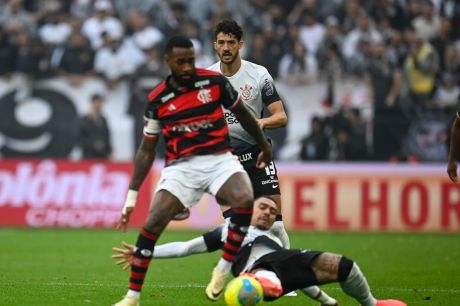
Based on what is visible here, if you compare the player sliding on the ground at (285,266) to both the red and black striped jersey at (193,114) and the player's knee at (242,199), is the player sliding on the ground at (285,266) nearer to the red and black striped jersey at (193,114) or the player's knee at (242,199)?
the player's knee at (242,199)

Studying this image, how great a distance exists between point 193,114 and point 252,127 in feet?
2.23

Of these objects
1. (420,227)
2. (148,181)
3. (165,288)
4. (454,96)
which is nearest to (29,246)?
(148,181)

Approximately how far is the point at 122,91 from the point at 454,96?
794cm

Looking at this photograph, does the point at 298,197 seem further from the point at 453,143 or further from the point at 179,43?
the point at 179,43

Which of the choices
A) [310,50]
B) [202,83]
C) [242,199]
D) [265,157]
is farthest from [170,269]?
[310,50]

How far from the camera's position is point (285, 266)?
30.1 feet

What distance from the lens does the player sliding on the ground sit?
899 cm

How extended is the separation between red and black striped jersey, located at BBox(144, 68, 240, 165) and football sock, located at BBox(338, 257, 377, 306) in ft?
5.35

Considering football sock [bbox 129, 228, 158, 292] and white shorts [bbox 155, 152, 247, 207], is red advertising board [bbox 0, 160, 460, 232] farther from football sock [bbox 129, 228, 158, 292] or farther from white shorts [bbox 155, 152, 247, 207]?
football sock [bbox 129, 228, 158, 292]

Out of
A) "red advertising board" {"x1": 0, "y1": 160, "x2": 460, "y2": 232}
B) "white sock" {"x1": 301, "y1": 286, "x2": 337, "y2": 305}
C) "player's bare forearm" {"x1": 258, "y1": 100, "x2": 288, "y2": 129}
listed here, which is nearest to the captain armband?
"player's bare forearm" {"x1": 258, "y1": 100, "x2": 288, "y2": 129}

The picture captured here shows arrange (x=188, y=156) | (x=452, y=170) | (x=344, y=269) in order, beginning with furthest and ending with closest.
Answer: (x=452, y=170) → (x=188, y=156) → (x=344, y=269)

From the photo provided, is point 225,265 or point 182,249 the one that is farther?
point 182,249

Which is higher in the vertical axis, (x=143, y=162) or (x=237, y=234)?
(x=143, y=162)

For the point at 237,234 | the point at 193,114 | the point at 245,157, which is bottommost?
the point at 237,234
